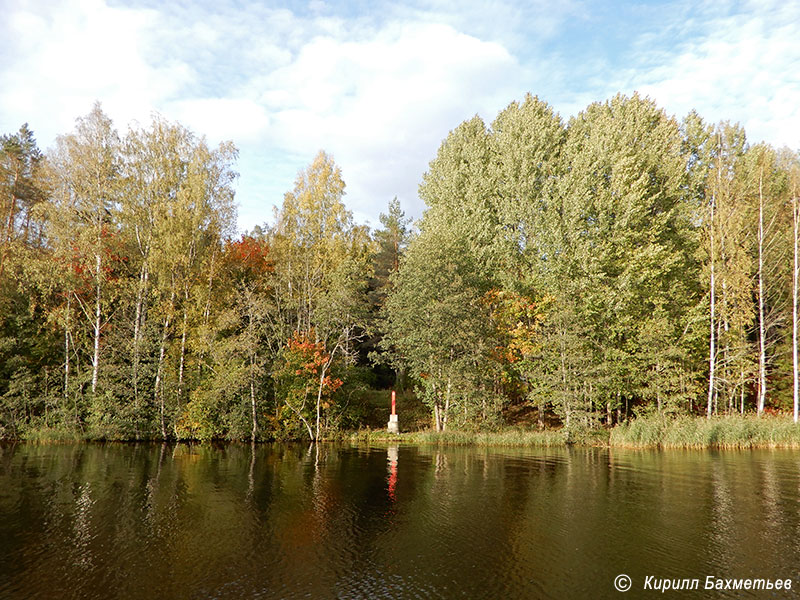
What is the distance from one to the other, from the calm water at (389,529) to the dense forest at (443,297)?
10.5 meters

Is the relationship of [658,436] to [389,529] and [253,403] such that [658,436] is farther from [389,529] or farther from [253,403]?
[253,403]

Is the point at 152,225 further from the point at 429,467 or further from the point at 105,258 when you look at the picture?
the point at 429,467

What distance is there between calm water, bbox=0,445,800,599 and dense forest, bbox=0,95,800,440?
34.3 ft

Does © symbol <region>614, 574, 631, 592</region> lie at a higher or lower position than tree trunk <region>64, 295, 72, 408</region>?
lower

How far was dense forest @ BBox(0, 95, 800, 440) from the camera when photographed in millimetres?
31547

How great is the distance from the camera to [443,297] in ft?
109

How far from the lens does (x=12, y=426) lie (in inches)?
1214

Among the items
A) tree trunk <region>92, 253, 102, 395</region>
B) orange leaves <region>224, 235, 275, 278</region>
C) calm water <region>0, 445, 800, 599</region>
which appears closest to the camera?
calm water <region>0, 445, 800, 599</region>

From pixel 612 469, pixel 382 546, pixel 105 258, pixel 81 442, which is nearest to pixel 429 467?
pixel 612 469

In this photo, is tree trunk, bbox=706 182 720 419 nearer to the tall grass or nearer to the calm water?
the tall grass

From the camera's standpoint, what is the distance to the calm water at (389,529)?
883 centimetres

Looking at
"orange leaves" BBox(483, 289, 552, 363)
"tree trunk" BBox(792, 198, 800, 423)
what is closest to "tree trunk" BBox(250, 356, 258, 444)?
"orange leaves" BBox(483, 289, 552, 363)

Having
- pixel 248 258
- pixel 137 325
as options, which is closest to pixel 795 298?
pixel 248 258
